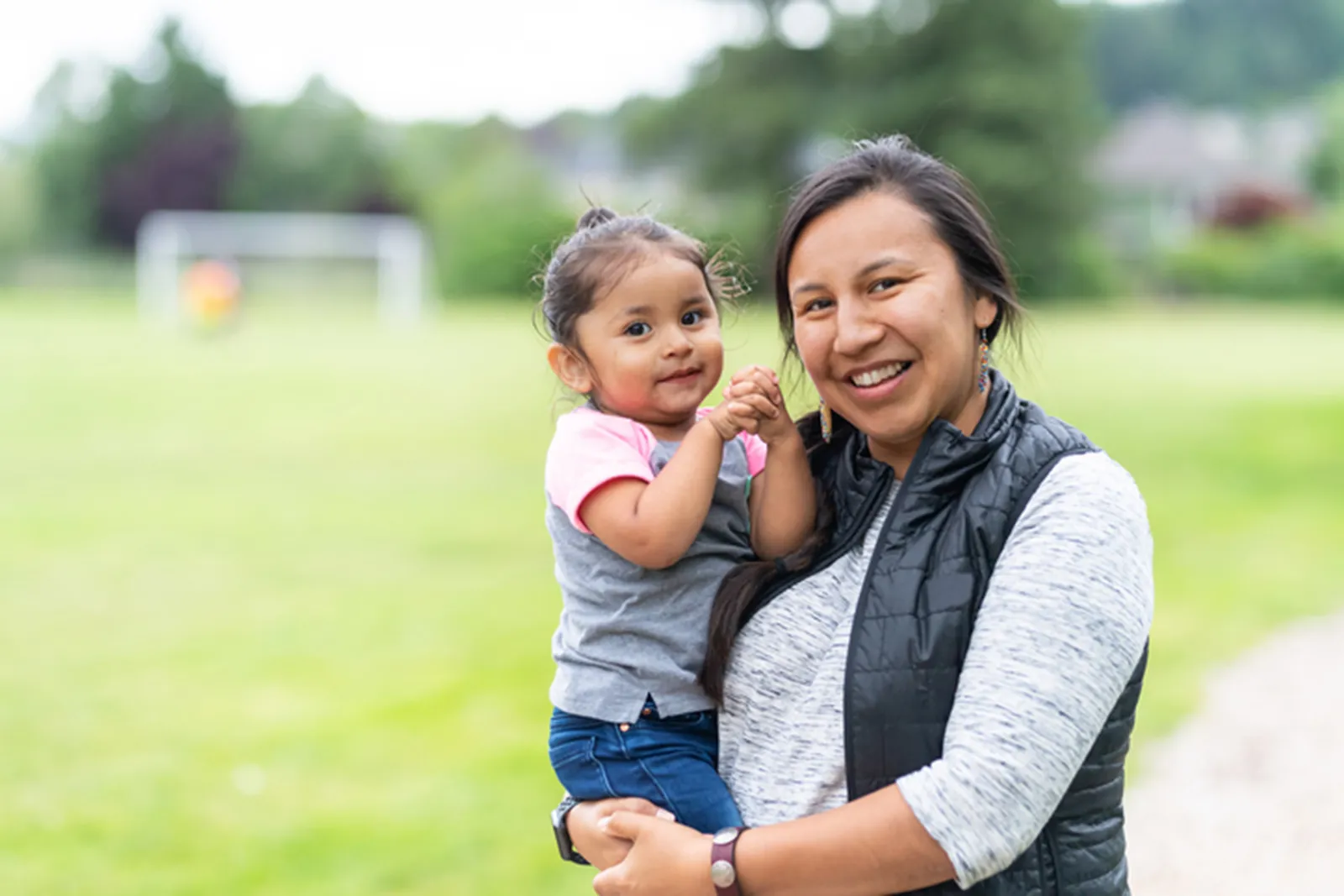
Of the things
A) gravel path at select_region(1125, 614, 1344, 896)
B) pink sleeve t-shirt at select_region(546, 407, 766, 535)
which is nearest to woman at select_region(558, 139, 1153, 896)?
pink sleeve t-shirt at select_region(546, 407, 766, 535)

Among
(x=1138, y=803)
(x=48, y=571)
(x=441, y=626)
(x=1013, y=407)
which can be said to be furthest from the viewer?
(x=48, y=571)

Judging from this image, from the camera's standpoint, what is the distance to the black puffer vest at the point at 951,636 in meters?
1.62

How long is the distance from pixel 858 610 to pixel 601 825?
0.52 m

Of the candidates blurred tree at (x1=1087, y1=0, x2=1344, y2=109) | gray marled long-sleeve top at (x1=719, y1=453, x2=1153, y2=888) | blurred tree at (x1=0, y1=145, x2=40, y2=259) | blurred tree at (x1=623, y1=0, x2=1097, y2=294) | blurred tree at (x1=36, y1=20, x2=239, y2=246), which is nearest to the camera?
gray marled long-sleeve top at (x1=719, y1=453, x2=1153, y2=888)

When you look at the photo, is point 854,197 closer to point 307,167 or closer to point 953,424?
point 953,424

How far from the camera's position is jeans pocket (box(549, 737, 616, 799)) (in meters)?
1.98

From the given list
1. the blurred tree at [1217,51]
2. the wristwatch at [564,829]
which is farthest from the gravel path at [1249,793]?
the blurred tree at [1217,51]

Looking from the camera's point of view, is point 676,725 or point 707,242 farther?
point 707,242

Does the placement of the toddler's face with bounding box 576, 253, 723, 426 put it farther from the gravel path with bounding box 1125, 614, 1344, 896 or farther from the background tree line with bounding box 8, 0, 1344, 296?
the background tree line with bounding box 8, 0, 1344, 296

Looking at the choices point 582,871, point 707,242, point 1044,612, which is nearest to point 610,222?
point 707,242

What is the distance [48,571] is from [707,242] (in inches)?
326

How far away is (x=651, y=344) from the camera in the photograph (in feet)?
6.75

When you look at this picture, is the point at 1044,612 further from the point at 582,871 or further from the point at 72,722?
the point at 72,722

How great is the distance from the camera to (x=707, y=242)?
7.60 ft
